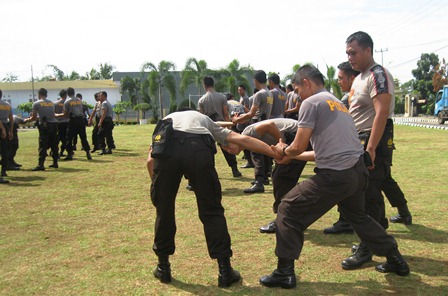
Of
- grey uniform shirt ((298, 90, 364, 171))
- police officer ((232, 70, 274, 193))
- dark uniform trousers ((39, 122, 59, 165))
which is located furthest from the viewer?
dark uniform trousers ((39, 122, 59, 165))

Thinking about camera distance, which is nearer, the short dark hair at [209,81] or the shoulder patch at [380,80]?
the shoulder patch at [380,80]

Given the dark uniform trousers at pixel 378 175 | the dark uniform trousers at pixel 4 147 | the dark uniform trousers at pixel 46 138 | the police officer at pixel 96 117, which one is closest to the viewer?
the dark uniform trousers at pixel 378 175

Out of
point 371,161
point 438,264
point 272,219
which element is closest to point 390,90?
point 371,161

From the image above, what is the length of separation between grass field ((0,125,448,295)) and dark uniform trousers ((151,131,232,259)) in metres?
0.41

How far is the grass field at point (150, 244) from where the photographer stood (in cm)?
398

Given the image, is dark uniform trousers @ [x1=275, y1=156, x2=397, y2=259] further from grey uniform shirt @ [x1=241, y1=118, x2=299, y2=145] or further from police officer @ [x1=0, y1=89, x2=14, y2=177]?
police officer @ [x1=0, y1=89, x2=14, y2=177]

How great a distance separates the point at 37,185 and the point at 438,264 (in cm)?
792

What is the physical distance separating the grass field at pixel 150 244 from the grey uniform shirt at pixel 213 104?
1481mm

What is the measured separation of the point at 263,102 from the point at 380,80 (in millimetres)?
4300

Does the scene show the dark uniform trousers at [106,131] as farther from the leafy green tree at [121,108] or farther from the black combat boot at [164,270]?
the leafy green tree at [121,108]

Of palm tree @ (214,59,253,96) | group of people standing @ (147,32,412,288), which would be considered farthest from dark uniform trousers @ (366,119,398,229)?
palm tree @ (214,59,253,96)

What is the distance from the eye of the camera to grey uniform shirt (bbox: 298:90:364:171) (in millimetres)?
3750

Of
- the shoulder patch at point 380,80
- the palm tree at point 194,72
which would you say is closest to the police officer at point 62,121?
the shoulder patch at point 380,80

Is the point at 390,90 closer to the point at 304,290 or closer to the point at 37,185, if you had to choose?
the point at 304,290
